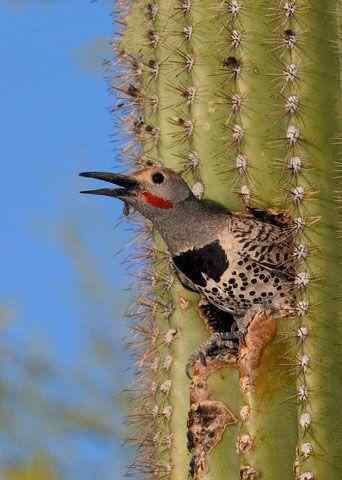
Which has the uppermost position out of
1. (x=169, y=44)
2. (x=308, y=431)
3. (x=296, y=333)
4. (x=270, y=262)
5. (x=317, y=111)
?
(x=169, y=44)

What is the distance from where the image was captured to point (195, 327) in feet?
10.7

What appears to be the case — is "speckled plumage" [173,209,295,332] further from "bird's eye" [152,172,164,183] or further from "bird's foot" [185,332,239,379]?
"bird's eye" [152,172,164,183]

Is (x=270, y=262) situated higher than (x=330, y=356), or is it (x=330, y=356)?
(x=270, y=262)

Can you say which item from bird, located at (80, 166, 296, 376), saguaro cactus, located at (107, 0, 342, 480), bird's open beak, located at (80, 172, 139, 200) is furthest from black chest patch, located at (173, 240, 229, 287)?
bird's open beak, located at (80, 172, 139, 200)

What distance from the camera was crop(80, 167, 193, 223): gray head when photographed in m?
3.16

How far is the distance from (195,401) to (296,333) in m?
0.35

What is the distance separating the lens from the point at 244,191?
313cm

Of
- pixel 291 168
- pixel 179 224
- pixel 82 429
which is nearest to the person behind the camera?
pixel 291 168

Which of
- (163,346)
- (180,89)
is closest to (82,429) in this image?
(163,346)

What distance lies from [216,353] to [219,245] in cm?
28

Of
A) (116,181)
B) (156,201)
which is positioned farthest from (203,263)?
(116,181)

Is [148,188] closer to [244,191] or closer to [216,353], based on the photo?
[244,191]

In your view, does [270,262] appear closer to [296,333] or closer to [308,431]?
[296,333]

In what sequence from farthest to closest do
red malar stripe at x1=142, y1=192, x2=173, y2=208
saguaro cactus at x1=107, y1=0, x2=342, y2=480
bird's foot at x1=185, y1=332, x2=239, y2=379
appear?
red malar stripe at x1=142, y1=192, x2=173, y2=208 < bird's foot at x1=185, y1=332, x2=239, y2=379 < saguaro cactus at x1=107, y1=0, x2=342, y2=480
